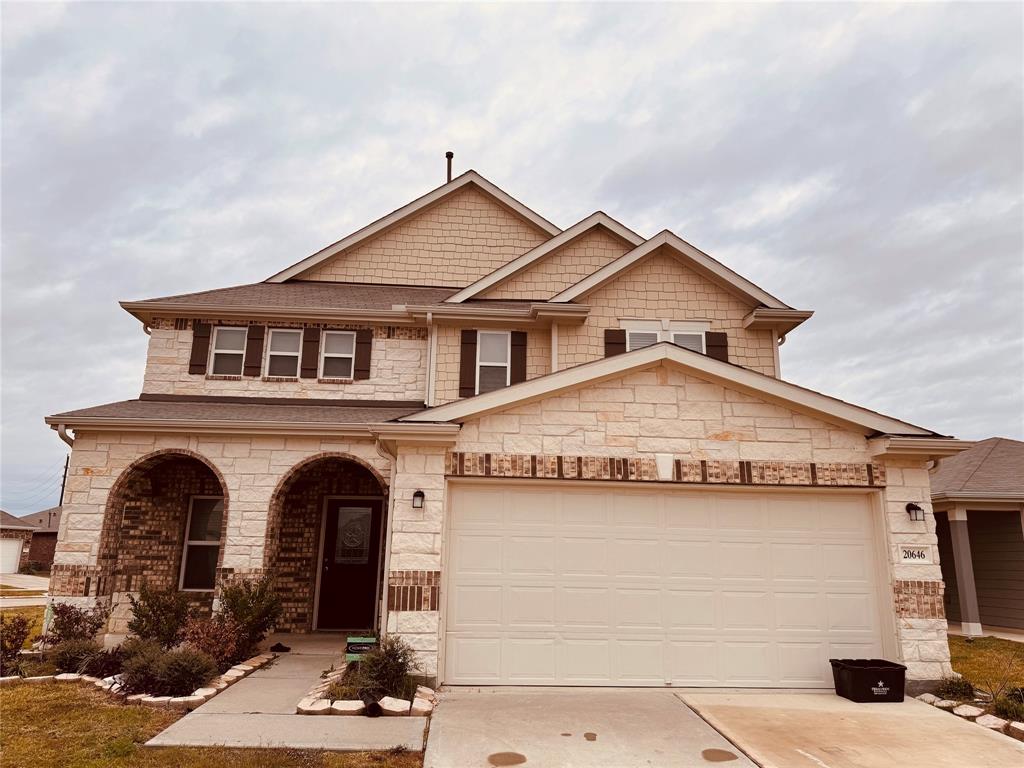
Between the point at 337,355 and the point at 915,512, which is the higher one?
the point at 337,355

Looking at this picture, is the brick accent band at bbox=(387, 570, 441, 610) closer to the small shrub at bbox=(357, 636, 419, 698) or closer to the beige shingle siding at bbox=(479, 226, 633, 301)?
the small shrub at bbox=(357, 636, 419, 698)

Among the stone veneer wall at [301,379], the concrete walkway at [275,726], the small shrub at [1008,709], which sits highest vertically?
the stone veneer wall at [301,379]

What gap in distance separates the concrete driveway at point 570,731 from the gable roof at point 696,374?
11.0 ft

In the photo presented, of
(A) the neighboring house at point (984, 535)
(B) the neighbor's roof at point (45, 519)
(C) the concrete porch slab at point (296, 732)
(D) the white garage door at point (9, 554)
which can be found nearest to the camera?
(C) the concrete porch slab at point (296, 732)

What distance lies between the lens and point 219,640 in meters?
8.72

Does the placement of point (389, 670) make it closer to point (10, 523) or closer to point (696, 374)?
point (696, 374)

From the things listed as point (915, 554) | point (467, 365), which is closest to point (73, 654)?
point (467, 365)

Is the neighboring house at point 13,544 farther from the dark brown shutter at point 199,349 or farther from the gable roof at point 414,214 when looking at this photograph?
the dark brown shutter at point 199,349

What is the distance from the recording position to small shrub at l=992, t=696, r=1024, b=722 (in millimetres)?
6770

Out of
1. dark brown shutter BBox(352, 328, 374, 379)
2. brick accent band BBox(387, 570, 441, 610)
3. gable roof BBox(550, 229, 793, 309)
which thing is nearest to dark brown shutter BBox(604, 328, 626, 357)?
gable roof BBox(550, 229, 793, 309)

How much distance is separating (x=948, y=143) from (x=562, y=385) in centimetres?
1895

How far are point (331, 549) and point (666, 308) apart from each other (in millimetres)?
8350

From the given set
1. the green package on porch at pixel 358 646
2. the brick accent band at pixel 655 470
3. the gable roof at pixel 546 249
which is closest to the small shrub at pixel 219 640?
the green package on porch at pixel 358 646

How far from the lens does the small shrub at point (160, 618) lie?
915 cm
